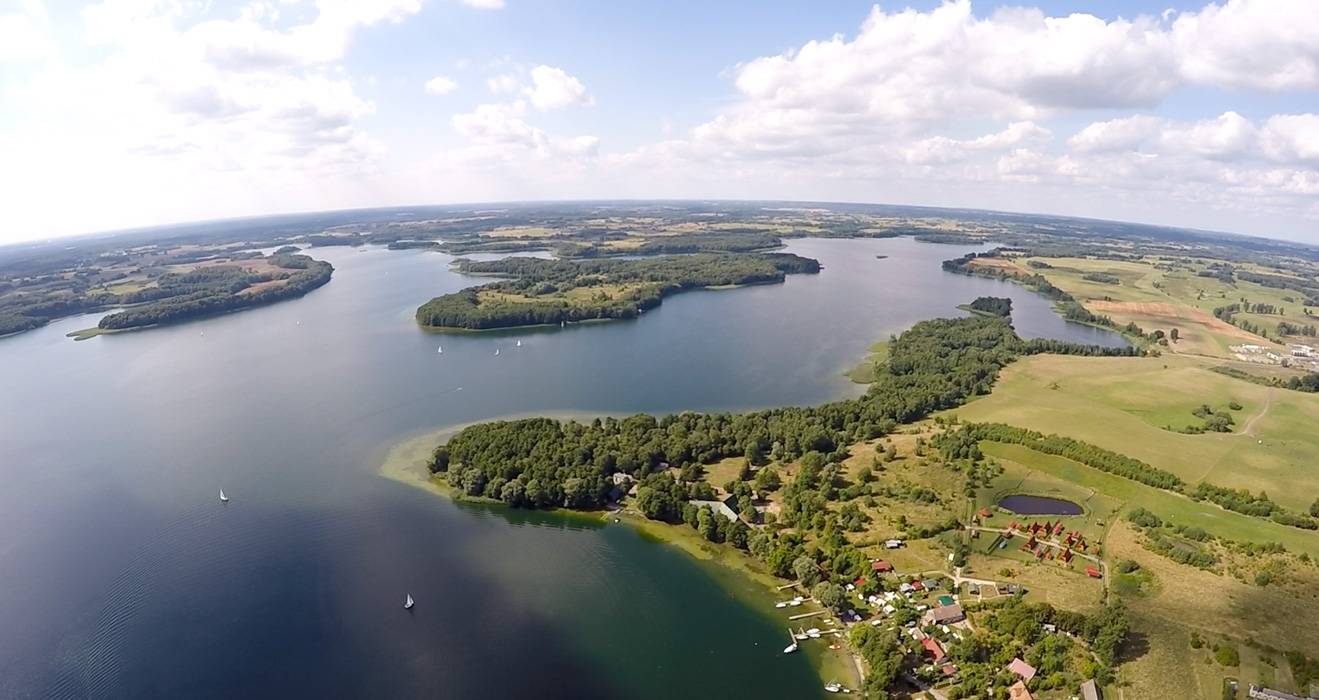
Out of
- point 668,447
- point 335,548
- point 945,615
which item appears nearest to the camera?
point 945,615

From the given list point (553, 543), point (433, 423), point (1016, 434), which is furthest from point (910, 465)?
point (433, 423)

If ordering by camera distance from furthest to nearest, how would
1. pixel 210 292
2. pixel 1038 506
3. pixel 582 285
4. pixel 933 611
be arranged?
pixel 582 285, pixel 210 292, pixel 1038 506, pixel 933 611

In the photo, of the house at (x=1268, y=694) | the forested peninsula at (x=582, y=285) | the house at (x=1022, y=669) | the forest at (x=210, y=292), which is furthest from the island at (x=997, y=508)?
the forest at (x=210, y=292)

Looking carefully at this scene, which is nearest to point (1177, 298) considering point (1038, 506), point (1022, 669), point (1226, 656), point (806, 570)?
point (1038, 506)

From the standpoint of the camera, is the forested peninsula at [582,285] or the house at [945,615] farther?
the forested peninsula at [582,285]

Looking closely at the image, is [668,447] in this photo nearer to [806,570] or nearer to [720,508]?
[720,508]

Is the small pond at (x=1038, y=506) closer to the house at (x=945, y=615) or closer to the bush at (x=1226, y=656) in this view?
the bush at (x=1226, y=656)
